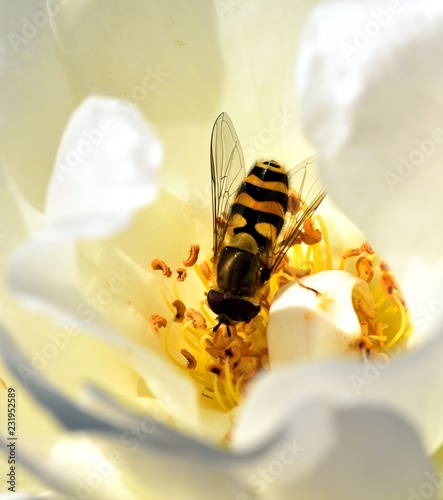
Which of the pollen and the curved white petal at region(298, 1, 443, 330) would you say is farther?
the pollen

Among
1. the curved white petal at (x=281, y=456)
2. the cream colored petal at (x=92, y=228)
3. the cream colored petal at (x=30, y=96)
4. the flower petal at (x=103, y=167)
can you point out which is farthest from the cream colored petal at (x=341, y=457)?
the cream colored petal at (x=30, y=96)

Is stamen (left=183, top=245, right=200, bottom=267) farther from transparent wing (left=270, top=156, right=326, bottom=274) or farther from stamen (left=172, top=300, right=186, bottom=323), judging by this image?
transparent wing (left=270, top=156, right=326, bottom=274)

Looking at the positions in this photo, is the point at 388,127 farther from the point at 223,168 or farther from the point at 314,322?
the point at 223,168

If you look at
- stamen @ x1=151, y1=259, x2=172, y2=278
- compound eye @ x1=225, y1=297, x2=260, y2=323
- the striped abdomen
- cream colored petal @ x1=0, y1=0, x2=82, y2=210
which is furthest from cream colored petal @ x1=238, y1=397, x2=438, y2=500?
cream colored petal @ x1=0, y1=0, x2=82, y2=210

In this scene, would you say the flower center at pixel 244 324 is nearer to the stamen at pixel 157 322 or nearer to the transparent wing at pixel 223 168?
the stamen at pixel 157 322

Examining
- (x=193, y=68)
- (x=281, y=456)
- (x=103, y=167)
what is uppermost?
(x=193, y=68)

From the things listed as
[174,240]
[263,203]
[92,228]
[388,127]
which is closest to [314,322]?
[263,203]
